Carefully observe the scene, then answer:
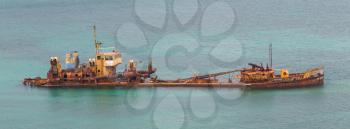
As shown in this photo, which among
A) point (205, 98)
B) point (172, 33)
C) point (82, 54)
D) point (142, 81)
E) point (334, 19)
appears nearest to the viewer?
point (205, 98)

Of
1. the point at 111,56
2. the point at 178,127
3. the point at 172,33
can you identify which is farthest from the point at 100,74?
the point at 172,33

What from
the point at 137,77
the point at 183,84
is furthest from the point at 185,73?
the point at 137,77

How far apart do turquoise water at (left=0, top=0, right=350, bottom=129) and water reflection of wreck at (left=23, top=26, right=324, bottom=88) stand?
2.42 ft

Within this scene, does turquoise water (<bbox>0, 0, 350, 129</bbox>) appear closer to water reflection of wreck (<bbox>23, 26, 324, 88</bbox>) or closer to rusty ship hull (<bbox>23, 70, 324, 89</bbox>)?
rusty ship hull (<bbox>23, 70, 324, 89</bbox>)

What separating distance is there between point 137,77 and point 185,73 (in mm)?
4443

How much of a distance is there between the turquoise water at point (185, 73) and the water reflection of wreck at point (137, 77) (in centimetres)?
74

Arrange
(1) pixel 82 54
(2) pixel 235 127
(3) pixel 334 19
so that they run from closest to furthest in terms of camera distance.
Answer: (2) pixel 235 127
(1) pixel 82 54
(3) pixel 334 19

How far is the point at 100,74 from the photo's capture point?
221 ft

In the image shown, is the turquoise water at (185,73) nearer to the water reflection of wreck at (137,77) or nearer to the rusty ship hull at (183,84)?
the rusty ship hull at (183,84)

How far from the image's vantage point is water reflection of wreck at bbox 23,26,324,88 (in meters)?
64.2

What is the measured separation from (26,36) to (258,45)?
24.2 meters

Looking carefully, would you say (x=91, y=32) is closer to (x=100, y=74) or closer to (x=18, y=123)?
(x=100, y=74)

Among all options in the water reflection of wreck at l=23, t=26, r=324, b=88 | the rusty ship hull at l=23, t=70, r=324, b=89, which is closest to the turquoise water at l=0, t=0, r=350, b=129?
the rusty ship hull at l=23, t=70, r=324, b=89

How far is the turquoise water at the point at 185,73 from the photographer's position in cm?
5716
